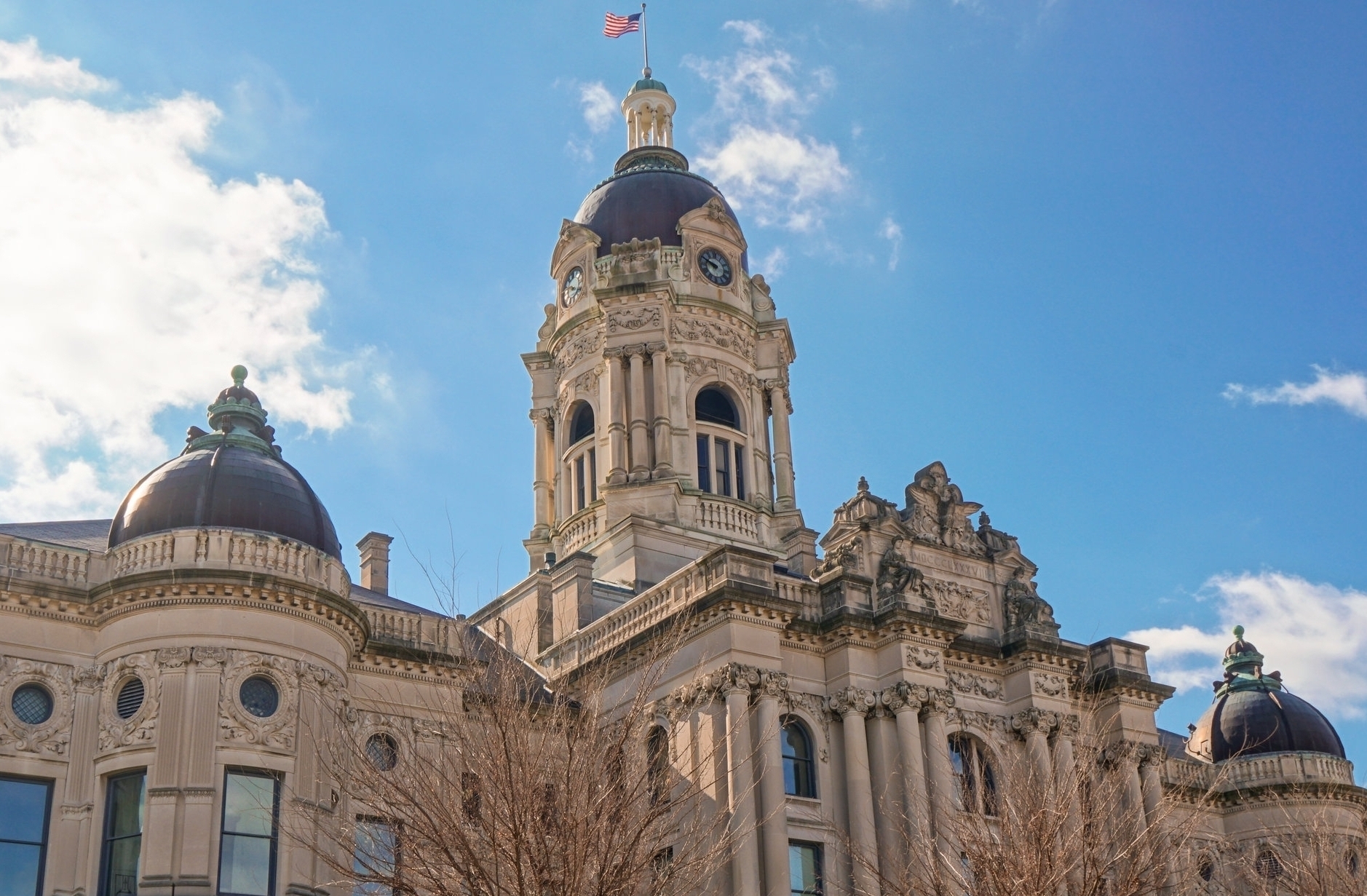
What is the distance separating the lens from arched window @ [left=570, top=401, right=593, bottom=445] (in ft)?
172

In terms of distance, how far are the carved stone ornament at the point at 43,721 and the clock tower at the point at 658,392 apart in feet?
59.3

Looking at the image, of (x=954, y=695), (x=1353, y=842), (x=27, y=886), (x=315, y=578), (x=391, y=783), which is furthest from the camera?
(x=1353, y=842)

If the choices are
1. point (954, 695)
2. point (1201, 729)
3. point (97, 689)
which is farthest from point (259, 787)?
point (1201, 729)

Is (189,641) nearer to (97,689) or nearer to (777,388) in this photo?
(97,689)

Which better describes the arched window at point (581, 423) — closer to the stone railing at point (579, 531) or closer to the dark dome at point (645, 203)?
the stone railing at point (579, 531)

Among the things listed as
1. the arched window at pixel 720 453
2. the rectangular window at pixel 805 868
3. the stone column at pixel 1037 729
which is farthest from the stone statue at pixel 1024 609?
the arched window at pixel 720 453

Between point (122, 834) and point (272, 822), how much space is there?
9.24 ft

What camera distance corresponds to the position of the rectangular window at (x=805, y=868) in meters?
34.9

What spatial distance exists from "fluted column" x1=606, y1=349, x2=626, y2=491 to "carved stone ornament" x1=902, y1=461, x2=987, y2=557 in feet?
34.9

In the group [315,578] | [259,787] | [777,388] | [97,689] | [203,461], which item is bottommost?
[259,787]

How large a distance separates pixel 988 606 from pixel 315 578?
1856 centimetres

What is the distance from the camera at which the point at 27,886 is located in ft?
94.7

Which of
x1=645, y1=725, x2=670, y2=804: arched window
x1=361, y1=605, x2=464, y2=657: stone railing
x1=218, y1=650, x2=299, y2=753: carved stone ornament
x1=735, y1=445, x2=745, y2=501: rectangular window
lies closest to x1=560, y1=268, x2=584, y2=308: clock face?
x1=735, y1=445, x2=745, y2=501: rectangular window

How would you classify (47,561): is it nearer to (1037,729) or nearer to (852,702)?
(852,702)
